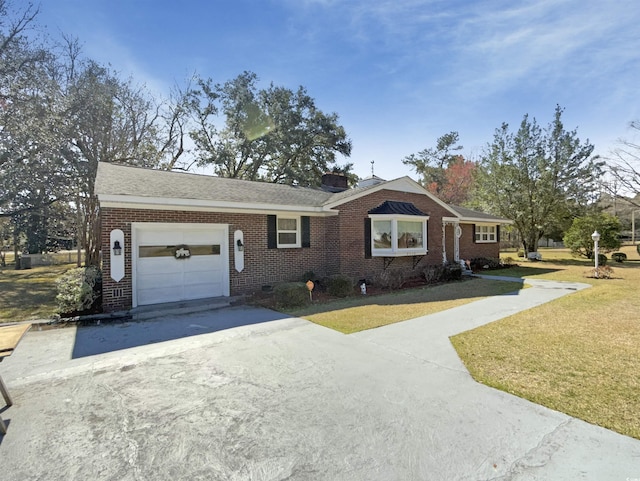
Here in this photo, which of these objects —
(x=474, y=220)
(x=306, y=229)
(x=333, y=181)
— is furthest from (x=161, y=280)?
(x=474, y=220)

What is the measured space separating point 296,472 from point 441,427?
149 centimetres

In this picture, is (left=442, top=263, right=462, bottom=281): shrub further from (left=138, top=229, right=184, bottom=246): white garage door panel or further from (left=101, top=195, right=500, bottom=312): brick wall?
(left=138, top=229, right=184, bottom=246): white garage door panel

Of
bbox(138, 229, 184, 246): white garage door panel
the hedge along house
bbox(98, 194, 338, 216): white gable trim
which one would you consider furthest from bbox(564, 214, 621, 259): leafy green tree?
bbox(138, 229, 184, 246): white garage door panel

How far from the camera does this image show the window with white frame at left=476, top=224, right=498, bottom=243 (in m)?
18.6

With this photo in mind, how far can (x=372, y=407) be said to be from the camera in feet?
11.1

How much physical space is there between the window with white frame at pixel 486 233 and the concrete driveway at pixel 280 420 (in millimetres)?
15306

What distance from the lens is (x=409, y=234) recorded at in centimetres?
1307

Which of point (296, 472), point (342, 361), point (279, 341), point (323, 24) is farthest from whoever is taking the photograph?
point (323, 24)

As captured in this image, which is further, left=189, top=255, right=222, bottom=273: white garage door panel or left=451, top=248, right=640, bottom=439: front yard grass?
left=189, top=255, right=222, bottom=273: white garage door panel

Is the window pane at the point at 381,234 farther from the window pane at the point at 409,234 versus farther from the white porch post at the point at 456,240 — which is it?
the white porch post at the point at 456,240

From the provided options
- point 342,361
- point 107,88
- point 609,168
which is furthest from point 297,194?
point 609,168

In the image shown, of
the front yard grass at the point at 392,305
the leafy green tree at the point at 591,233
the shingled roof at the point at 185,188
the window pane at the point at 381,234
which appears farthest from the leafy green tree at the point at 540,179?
the shingled roof at the point at 185,188

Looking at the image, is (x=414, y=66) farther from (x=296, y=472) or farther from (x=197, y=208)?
(x=296, y=472)

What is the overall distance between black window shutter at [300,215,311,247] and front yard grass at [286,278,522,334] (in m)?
2.69
